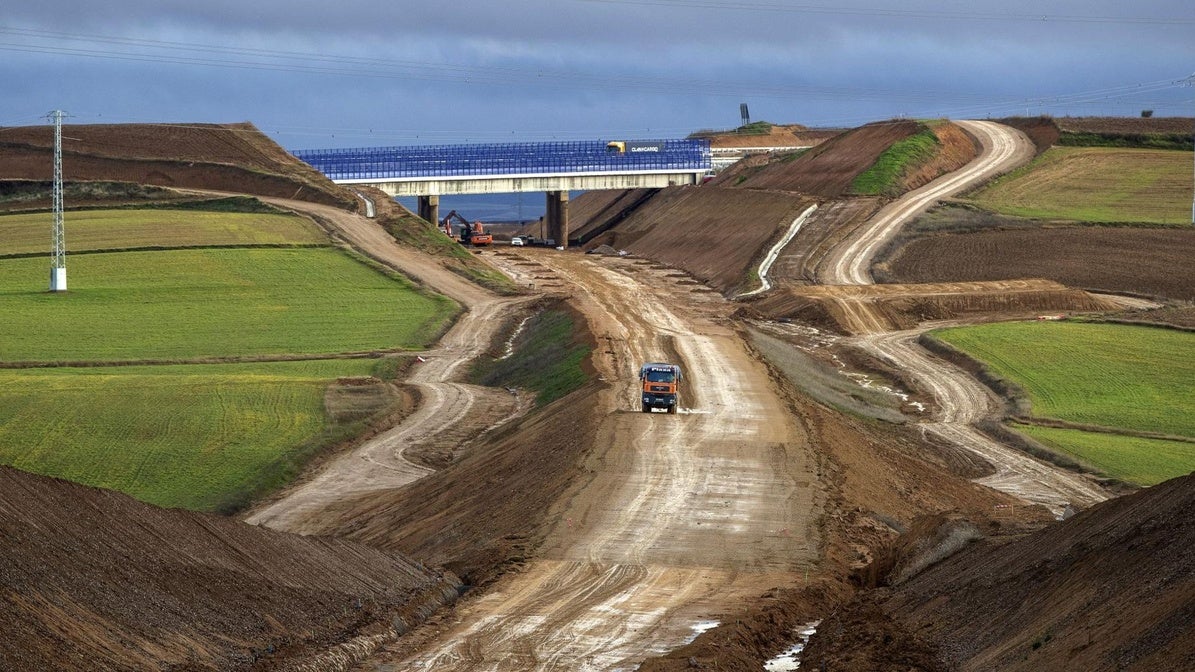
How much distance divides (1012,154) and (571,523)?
10548 cm

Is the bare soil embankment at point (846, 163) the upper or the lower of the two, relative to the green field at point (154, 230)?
upper

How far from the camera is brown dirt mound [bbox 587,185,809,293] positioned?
10906cm

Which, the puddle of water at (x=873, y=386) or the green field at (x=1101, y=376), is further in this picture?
the puddle of water at (x=873, y=386)

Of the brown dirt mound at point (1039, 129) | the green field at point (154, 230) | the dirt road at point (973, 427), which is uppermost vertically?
the brown dirt mound at point (1039, 129)

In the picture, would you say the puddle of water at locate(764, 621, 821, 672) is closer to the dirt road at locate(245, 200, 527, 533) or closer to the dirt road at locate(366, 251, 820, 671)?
the dirt road at locate(366, 251, 820, 671)

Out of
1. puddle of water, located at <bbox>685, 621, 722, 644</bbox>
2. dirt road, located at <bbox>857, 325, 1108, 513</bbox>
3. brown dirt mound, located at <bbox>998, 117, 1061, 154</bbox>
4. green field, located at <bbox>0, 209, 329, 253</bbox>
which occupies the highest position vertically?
brown dirt mound, located at <bbox>998, 117, 1061, 154</bbox>

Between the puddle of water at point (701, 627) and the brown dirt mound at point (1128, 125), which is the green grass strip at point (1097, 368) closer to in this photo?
the puddle of water at point (701, 627)

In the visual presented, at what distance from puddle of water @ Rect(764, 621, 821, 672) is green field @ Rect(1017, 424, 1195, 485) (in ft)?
83.1

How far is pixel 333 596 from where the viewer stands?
28688 millimetres

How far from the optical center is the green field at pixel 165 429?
49.9 m

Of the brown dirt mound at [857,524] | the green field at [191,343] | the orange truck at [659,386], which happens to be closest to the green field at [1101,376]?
the brown dirt mound at [857,524]

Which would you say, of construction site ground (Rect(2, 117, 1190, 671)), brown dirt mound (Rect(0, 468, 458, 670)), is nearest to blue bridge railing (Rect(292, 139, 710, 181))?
construction site ground (Rect(2, 117, 1190, 671))

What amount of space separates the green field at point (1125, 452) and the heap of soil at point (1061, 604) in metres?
23.6

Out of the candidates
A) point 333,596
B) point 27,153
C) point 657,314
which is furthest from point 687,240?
point 333,596
